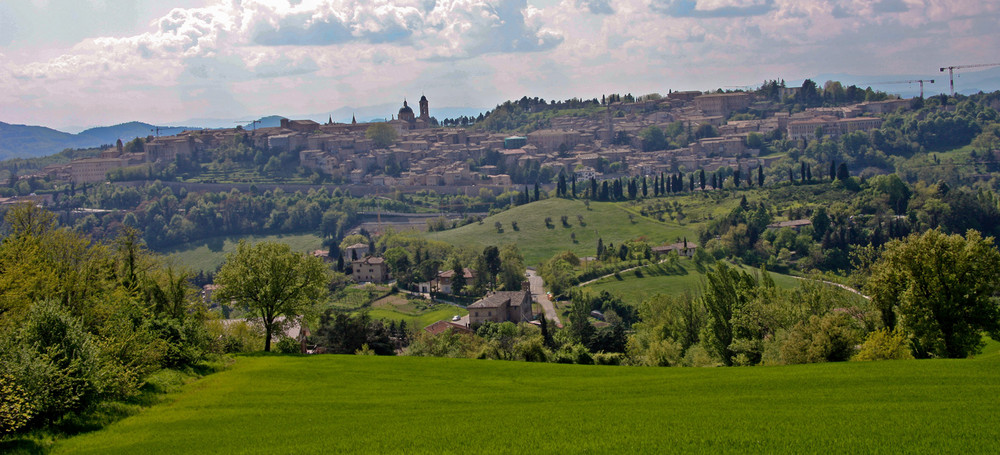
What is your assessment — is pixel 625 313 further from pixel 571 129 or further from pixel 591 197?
pixel 571 129

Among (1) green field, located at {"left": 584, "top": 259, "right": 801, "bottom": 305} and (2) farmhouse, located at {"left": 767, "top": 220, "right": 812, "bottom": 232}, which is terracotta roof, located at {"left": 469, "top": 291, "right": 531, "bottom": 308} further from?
(2) farmhouse, located at {"left": 767, "top": 220, "right": 812, "bottom": 232}

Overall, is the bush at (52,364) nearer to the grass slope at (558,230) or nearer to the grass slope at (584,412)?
the grass slope at (584,412)

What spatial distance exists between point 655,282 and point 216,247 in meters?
56.3

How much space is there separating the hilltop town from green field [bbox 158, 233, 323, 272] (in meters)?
22.9

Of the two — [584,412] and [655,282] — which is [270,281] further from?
[655,282]

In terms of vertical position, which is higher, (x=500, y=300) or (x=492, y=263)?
(x=492, y=263)

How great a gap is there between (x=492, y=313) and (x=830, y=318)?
1068 inches

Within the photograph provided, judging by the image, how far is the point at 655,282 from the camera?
54406 millimetres

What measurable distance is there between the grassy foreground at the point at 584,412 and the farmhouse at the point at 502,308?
27.2m

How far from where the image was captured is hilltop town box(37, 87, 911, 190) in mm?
117000

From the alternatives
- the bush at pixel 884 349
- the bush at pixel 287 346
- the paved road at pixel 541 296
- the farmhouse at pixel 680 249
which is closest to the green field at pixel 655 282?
the farmhouse at pixel 680 249

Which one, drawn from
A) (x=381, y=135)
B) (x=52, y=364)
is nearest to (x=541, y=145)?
(x=381, y=135)

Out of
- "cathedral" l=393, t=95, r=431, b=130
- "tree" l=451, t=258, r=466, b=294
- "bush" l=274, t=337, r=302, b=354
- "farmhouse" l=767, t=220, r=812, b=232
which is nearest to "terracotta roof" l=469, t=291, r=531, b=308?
"tree" l=451, t=258, r=466, b=294

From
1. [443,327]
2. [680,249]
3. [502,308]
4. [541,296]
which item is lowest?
[541,296]
